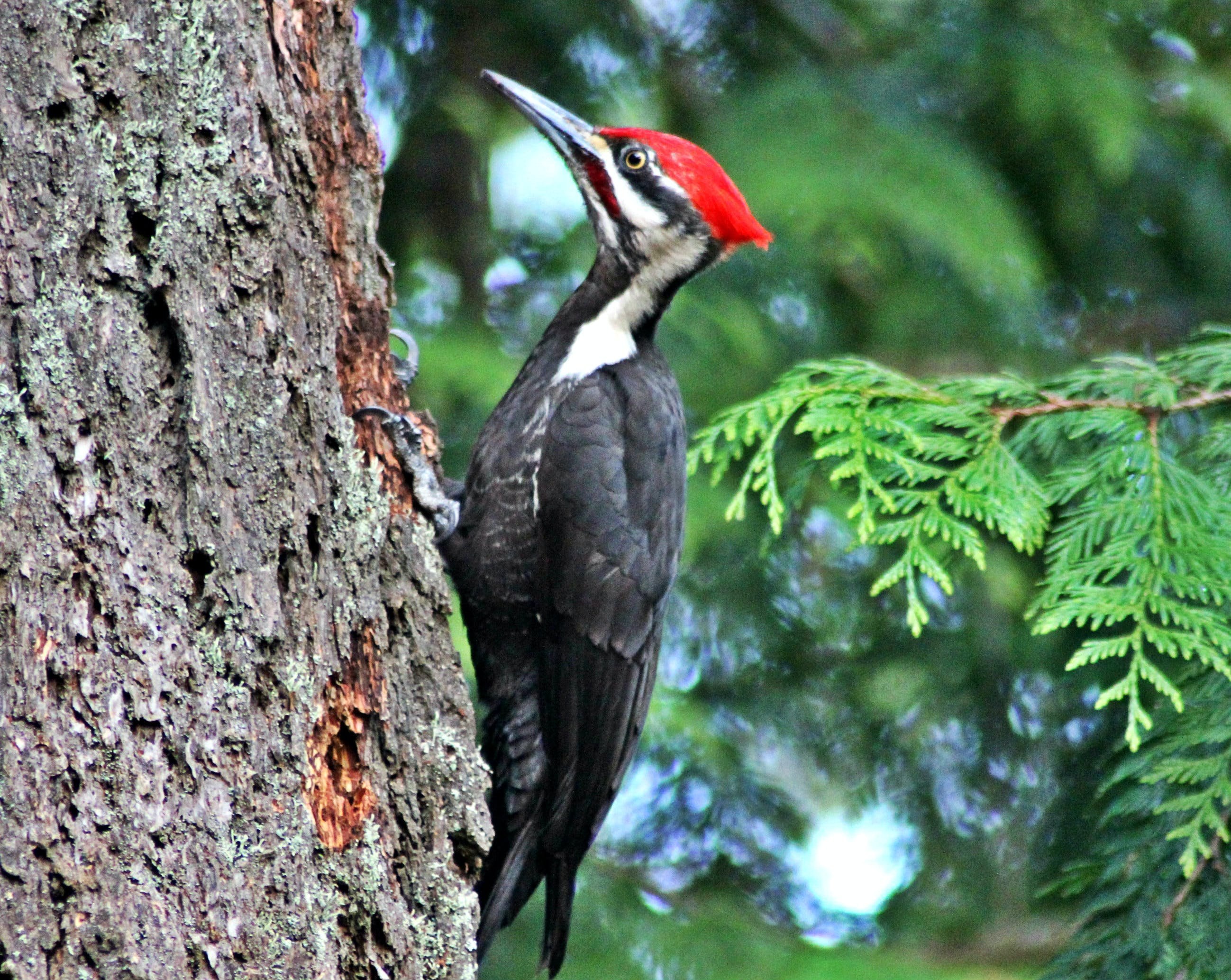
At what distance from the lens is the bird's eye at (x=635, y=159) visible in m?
3.48

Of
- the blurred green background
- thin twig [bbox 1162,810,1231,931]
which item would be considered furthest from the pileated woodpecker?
thin twig [bbox 1162,810,1231,931]

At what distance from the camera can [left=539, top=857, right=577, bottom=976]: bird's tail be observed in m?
3.11

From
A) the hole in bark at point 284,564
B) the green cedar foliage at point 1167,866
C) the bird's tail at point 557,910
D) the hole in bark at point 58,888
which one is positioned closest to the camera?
the hole in bark at point 58,888

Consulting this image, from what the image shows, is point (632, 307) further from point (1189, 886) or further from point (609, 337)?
point (1189, 886)

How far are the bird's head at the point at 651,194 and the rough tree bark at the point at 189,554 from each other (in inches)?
53.9

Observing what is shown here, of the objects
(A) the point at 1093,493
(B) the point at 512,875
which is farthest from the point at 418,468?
(A) the point at 1093,493

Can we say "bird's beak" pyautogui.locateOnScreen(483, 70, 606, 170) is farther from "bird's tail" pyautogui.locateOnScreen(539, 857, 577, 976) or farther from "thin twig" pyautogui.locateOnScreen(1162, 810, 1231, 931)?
"thin twig" pyautogui.locateOnScreen(1162, 810, 1231, 931)

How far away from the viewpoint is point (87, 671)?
1.77m

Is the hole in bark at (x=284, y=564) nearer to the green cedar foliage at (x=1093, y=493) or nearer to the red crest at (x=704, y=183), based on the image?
the green cedar foliage at (x=1093, y=493)

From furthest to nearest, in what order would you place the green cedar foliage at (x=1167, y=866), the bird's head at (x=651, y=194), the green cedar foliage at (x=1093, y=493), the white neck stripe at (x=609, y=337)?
the bird's head at (x=651, y=194)
the white neck stripe at (x=609, y=337)
the green cedar foliage at (x=1167, y=866)
the green cedar foliage at (x=1093, y=493)

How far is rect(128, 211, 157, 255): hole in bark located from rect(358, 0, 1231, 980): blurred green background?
220 centimetres

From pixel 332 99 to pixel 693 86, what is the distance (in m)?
3.03

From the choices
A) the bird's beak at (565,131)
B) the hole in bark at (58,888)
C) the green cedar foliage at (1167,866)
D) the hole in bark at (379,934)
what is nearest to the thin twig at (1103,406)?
the green cedar foliage at (1167,866)

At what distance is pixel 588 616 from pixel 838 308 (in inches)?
90.7
